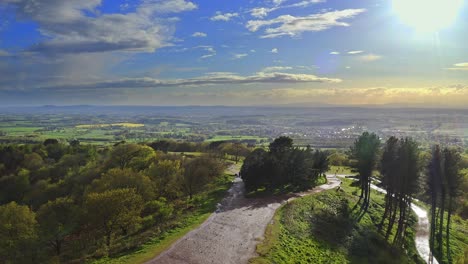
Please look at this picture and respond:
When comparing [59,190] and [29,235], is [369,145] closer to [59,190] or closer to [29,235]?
[29,235]

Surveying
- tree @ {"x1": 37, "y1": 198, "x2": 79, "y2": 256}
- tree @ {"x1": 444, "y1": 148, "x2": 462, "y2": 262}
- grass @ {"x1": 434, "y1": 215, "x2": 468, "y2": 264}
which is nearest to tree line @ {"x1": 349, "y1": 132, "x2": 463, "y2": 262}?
tree @ {"x1": 444, "y1": 148, "x2": 462, "y2": 262}

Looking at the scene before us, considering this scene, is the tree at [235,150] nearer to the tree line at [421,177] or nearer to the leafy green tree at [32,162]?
the leafy green tree at [32,162]

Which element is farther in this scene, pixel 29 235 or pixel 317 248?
pixel 29 235

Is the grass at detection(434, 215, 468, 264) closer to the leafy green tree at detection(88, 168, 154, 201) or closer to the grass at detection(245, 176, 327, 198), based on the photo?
the grass at detection(245, 176, 327, 198)

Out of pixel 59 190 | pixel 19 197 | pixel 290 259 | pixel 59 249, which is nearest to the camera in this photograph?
pixel 290 259

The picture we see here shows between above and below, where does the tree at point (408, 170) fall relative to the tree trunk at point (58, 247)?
above

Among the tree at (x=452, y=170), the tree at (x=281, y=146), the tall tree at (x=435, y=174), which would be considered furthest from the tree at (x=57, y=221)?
the tree at (x=452, y=170)

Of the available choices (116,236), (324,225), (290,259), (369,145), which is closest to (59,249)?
(116,236)
